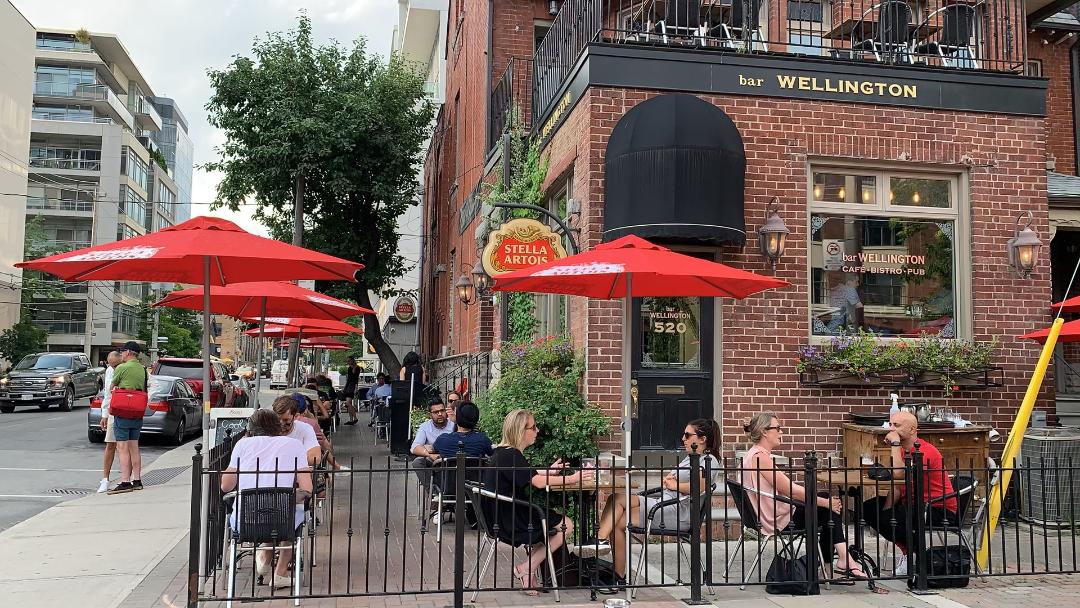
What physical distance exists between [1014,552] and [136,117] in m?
78.3

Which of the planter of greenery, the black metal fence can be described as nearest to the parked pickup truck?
the black metal fence

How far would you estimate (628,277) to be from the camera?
21.5ft

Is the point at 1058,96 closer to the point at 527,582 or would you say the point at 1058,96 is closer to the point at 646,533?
the point at 646,533

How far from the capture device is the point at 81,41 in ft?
206

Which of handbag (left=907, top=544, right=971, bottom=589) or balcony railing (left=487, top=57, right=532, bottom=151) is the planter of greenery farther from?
balcony railing (left=487, top=57, right=532, bottom=151)

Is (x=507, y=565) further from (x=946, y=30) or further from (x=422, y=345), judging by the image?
(x=422, y=345)

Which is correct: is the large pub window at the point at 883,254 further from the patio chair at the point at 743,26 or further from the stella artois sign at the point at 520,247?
the stella artois sign at the point at 520,247

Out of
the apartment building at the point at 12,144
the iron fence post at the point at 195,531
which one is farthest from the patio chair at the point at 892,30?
the apartment building at the point at 12,144

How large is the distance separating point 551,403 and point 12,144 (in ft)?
162

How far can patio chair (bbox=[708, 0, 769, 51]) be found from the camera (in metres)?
9.64

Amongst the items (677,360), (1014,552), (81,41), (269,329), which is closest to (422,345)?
(269,329)

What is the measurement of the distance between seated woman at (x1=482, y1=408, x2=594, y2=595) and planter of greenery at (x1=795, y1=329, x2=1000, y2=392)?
416 centimetres

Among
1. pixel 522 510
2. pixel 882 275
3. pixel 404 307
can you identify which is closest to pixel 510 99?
pixel 882 275

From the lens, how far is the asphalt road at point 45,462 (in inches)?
404
